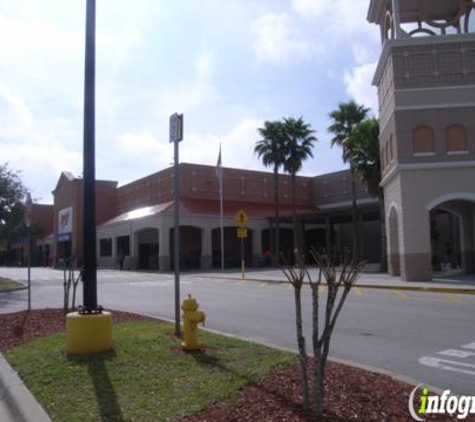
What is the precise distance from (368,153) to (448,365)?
2560 cm

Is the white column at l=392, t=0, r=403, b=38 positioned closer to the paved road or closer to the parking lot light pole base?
the paved road

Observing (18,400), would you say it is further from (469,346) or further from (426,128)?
(426,128)

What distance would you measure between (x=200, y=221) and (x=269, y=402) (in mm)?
40253

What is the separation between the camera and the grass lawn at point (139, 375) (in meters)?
5.46

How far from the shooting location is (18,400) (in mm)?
5980

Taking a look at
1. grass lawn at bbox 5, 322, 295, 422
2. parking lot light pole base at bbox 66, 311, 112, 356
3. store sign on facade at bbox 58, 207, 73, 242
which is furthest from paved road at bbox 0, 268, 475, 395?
store sign on facade at bbox 58, 207, 73, 242

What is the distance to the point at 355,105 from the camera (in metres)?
38.1

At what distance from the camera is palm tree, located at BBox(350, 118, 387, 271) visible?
32.3 m

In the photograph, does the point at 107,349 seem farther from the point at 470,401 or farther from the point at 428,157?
the point at 428,157

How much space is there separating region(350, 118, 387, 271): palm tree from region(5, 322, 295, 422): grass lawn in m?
25.0

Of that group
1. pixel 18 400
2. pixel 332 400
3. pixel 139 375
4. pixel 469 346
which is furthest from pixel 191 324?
pixel 469 346

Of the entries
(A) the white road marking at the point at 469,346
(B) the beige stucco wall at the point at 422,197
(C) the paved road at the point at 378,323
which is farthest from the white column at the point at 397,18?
(A) the white road marking at the point at 469,346

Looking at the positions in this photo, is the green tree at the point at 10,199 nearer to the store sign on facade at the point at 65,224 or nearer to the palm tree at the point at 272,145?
the palm tree at the point at 272,145
